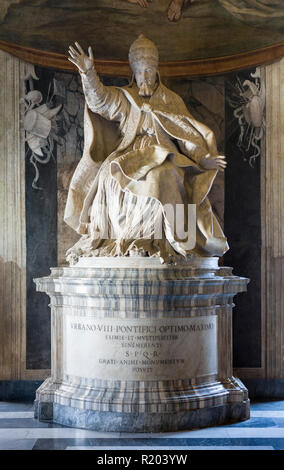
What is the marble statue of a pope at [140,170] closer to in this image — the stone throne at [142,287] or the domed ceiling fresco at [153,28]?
the stone throne at [142,287]

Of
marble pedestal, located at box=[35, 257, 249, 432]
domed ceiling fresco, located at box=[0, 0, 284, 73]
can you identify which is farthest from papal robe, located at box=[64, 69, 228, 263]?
domed ceiling fresco, located at box=[0, 0, 284, 73]

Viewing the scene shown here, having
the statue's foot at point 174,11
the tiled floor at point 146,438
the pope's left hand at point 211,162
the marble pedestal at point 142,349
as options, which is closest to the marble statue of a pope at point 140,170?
the pope's left hand at point 211,162

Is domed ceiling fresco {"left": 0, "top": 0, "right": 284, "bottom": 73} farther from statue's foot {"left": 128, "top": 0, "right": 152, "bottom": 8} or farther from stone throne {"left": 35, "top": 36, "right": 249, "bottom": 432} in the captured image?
stone throne {"left": 35, "top": 36, "right": 249, "bottom": 432}

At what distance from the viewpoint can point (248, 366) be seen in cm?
767

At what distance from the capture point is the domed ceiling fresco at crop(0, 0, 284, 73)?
765 centimetres

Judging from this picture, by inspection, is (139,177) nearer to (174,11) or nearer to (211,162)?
(211,162)

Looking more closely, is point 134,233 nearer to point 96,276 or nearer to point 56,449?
point 96,276

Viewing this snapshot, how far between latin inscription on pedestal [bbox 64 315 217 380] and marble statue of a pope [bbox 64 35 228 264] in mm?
657

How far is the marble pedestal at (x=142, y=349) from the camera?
5.64m

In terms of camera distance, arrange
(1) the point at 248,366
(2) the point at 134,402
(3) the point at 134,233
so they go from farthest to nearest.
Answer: (1) the point at 248,366 < (3) the point at 134,233 < (2) the point at 134,402

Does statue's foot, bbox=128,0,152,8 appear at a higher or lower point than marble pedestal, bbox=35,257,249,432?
higher

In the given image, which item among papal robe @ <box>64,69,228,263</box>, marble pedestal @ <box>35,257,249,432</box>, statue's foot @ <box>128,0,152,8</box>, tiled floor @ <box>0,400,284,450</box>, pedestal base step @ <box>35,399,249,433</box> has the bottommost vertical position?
tiled floor @ <box>0,400,284,450</box>

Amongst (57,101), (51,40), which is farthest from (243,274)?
(51,40)
